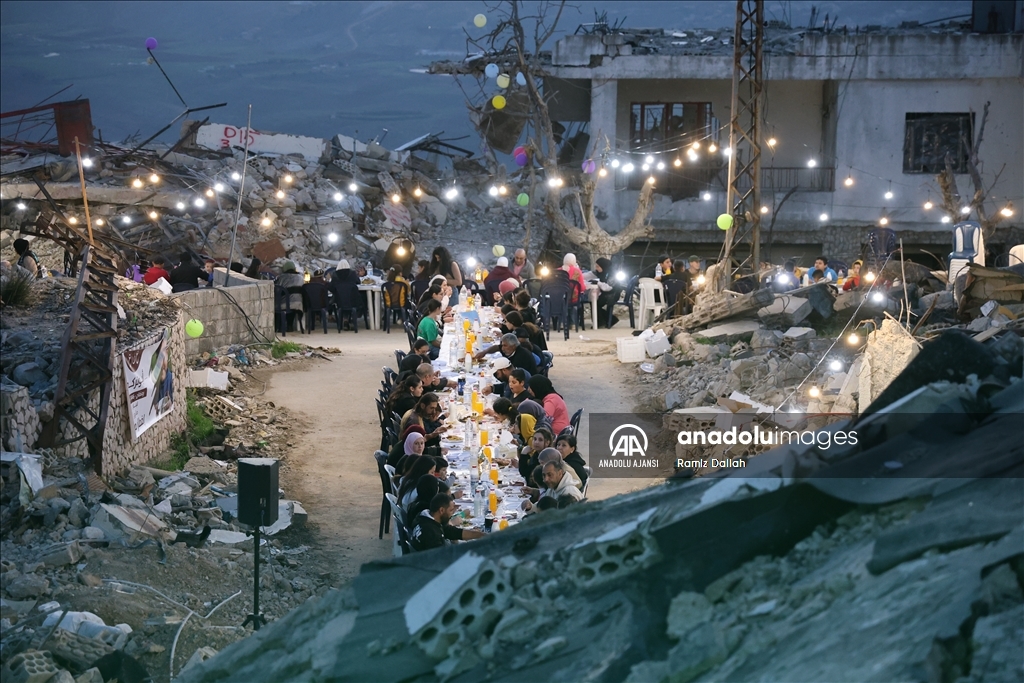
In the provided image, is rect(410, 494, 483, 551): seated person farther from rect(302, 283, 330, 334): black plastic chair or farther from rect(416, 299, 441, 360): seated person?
rect(302, 283, 330, 334): black plastic chair

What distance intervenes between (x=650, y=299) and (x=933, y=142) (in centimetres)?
995

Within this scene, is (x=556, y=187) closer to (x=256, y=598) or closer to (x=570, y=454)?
(x=570, y=454)

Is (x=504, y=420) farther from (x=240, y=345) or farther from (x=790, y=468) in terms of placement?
(x=240, y=345)

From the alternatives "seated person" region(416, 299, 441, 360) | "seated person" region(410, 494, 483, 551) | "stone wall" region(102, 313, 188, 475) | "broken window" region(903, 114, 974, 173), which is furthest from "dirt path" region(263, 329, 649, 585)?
"broken window" region(903, 114, 974, 173)

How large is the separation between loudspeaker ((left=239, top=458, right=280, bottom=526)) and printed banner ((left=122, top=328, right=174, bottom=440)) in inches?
161

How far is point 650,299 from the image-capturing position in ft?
61.3

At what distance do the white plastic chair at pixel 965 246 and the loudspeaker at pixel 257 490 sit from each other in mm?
10665

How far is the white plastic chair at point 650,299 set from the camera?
18516mm

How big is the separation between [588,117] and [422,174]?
480cm

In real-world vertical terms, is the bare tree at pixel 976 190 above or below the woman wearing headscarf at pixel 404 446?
above

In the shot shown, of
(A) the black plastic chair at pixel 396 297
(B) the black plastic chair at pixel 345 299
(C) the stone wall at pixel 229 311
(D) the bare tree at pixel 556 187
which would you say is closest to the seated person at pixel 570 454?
(C) the stone wall at pixel 229 311

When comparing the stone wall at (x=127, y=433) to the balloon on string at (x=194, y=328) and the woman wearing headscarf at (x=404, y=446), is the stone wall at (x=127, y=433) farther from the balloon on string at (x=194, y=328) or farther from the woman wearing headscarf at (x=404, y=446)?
the woman wearing headscarf at (x=404, y=446)

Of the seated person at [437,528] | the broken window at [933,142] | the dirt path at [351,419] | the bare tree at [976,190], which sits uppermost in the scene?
the broken window at [933,142]

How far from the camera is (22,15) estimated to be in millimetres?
104312
